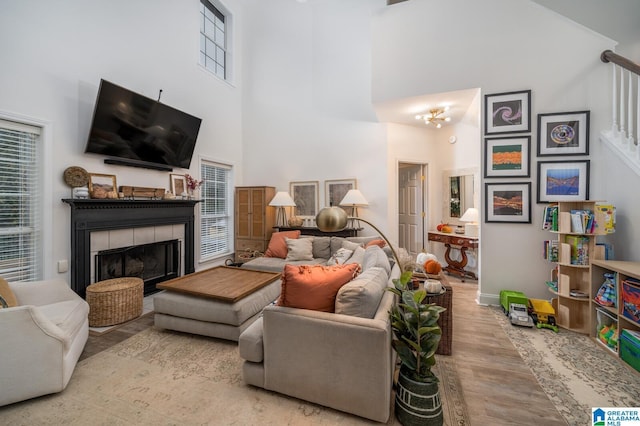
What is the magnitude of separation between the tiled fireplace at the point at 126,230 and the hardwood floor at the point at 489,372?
97 cm

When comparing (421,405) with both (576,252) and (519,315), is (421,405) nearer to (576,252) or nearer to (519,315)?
(519,315)

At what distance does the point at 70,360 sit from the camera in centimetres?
188

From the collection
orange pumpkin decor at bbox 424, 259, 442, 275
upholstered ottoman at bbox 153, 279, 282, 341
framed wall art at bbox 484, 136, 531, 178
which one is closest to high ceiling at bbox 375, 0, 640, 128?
framed wall art at bbox 484, 136, 531, 178

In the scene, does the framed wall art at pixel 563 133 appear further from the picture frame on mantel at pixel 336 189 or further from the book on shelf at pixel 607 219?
the picture frame on mantel at pixel 336 189

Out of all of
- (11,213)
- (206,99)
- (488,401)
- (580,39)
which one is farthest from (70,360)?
(580,39)

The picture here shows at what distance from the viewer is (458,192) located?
5027 mm

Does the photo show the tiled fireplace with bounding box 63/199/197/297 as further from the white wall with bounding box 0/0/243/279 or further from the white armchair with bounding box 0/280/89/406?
the white armchair with bounding box 0/280/89/406

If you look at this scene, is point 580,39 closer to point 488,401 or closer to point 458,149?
point 458,149

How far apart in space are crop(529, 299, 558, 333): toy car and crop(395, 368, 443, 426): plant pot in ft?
7.04

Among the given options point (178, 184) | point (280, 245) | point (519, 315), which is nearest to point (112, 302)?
point (178, 184)

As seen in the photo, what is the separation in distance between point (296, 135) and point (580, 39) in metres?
4.28

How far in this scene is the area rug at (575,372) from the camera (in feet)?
5.65

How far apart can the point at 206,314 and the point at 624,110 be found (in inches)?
197

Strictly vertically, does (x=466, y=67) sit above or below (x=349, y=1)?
below
